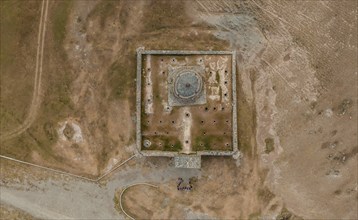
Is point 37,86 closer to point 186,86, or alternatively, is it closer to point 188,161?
point 186,86

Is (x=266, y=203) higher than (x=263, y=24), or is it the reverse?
(x=263, y=24)

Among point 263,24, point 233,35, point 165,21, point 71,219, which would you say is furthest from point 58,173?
point 263,24

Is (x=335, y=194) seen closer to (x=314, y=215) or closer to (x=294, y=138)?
(x=314, y=215)

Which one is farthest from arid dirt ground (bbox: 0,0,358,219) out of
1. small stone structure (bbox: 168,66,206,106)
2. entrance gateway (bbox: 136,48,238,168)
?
small stone structure (bbox: 168,66,206,106)

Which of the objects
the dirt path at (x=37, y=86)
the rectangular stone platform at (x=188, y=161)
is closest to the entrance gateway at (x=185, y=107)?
the rectangular stone platform at (x=188, y=161)

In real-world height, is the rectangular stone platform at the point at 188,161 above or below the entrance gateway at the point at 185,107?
below

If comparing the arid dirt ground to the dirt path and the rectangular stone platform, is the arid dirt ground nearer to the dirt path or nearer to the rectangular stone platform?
the dirt path

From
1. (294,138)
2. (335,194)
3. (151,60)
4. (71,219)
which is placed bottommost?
(71,219)

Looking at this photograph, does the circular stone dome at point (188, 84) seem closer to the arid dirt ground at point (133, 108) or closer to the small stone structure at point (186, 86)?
the small stone structure at point (186, 86)
